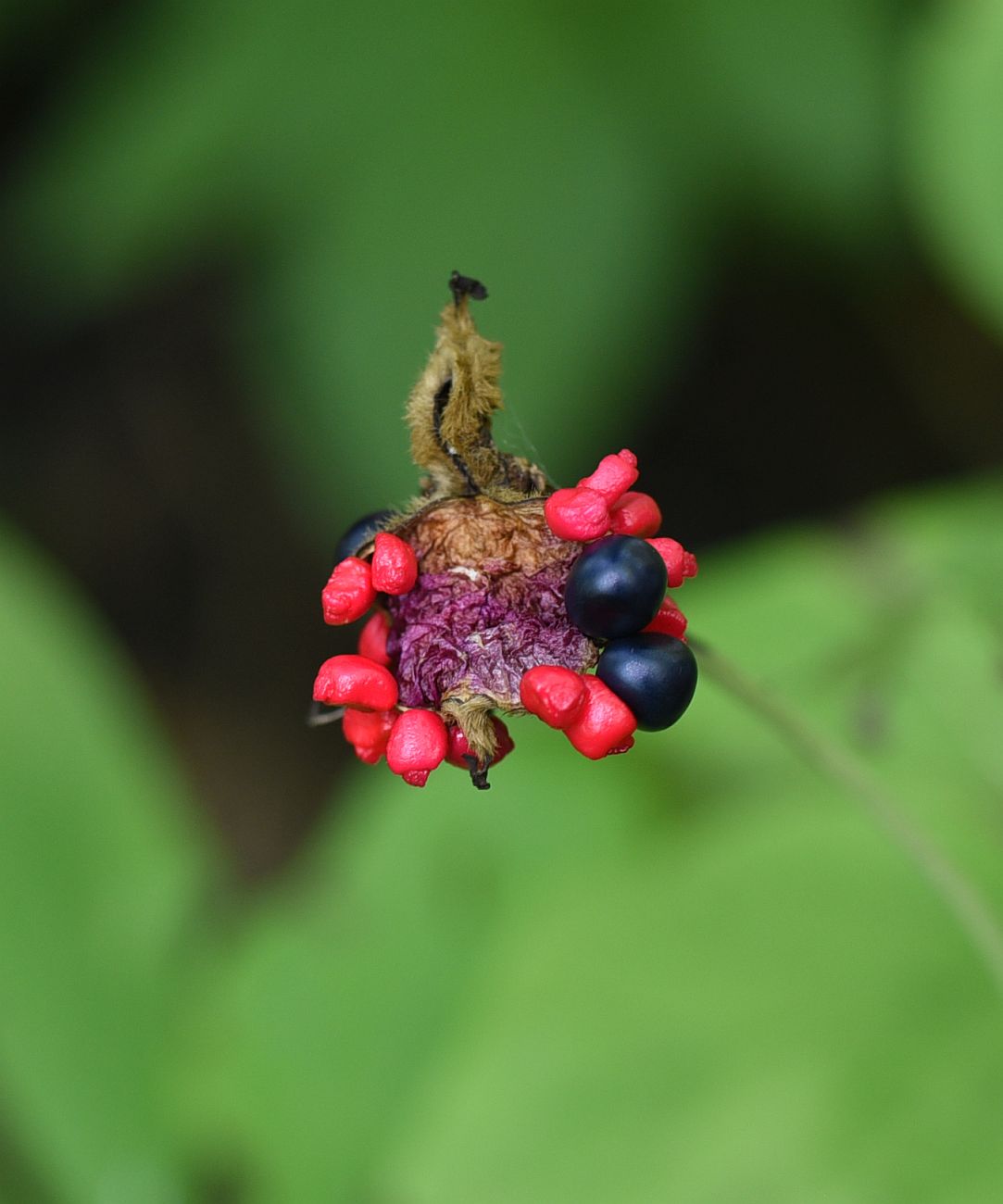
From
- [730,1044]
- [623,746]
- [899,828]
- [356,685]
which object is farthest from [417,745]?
[730,1044]

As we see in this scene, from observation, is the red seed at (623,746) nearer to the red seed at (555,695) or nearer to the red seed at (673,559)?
the red seed at (555,695)

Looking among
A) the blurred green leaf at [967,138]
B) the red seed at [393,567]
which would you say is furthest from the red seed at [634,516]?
→ the blurred green leaf at [967,138]

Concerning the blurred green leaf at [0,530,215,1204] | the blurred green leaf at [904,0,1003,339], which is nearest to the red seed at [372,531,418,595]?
the blurred green leaf at [904,0,1003,339]

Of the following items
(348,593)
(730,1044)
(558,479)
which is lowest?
(730,1044)

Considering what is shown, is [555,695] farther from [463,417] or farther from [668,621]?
[463,417]

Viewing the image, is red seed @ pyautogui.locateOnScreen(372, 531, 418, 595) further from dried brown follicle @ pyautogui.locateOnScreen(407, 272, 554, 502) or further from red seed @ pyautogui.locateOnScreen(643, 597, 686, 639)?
red seed @ pyautogui.locateOnScreen(643, 597, 686, 639)
